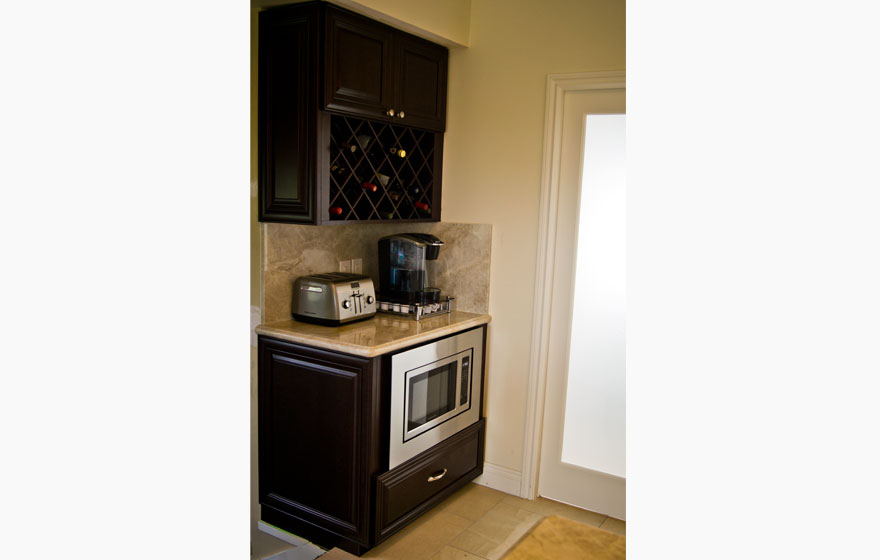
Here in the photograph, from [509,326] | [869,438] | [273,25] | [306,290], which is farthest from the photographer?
[509,326]

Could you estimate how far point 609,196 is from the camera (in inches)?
130

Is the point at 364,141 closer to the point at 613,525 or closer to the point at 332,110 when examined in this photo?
the point at 332,110

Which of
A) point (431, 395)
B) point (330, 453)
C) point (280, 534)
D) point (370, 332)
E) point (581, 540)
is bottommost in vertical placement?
point (280, 534)

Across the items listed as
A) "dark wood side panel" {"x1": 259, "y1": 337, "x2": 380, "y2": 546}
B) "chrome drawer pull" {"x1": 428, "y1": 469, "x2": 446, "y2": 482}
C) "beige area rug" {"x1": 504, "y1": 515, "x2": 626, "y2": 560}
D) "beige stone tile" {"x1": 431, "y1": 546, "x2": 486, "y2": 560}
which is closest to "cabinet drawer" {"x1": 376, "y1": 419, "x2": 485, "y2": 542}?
"chrome drawer pull" {"x1": 428, "y1": 469, "x2": 446, "y2": 482}

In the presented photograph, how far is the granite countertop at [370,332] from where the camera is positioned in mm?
2766

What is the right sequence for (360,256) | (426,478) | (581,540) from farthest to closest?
1. (360,256)
2. (426,478)
3. (581,540)

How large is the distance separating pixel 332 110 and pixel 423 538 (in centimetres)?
208

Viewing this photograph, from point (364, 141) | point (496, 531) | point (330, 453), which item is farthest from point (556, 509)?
point (364, 141)

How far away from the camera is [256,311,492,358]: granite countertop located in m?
2.77

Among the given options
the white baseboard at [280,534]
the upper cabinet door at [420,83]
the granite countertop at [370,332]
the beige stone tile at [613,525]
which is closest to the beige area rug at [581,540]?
the beige stone tile at [613,525]

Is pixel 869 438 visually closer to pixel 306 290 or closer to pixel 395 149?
pixel 306 290

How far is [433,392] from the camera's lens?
3.20 meters
